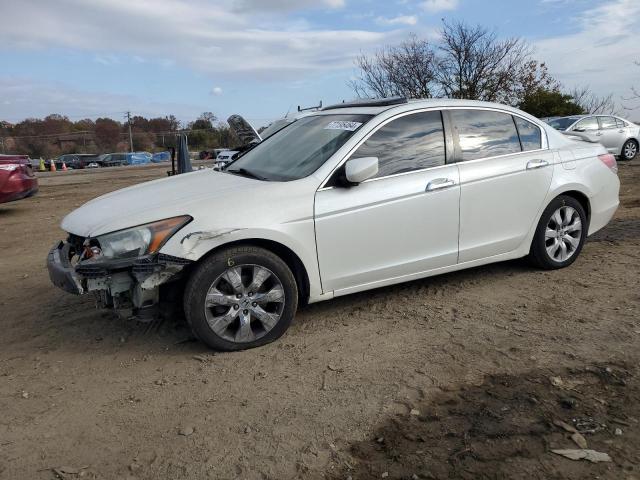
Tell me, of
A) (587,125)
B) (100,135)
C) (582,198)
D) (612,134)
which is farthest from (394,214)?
(100,135)

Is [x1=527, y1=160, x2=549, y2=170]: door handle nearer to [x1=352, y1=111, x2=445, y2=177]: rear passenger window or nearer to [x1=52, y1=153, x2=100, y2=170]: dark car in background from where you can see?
[x1=352, y1=111, x2=445, y2=177]: rear passenger window

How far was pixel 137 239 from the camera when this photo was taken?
12.0 feet

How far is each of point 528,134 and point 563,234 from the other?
1.00 m

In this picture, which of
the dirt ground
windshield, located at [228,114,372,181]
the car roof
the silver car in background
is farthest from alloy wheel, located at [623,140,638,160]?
windshield, located at [228,114,372,181]

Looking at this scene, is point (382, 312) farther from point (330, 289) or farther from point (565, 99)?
point (565, 99)

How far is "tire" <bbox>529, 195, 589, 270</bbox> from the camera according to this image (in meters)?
5.13

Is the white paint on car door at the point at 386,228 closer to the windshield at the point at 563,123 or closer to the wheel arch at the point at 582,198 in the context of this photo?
the wheel arch at the point at 582,198

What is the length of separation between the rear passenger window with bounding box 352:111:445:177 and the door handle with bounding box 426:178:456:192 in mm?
148

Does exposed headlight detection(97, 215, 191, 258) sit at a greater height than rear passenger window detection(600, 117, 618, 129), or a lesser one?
lesser

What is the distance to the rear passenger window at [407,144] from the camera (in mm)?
4340

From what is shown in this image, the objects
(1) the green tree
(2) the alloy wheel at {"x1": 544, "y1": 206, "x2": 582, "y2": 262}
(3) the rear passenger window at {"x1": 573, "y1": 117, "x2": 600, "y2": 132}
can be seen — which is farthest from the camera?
(1) the green tree

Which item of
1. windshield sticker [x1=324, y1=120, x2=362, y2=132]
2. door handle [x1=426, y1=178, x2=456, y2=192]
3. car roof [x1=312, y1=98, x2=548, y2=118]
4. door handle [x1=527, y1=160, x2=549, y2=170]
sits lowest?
door handle [x1=426, y1=178, x2=456, y2=192]

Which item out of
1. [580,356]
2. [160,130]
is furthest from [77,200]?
[160,130]

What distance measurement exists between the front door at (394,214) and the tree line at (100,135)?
59.3 meters
